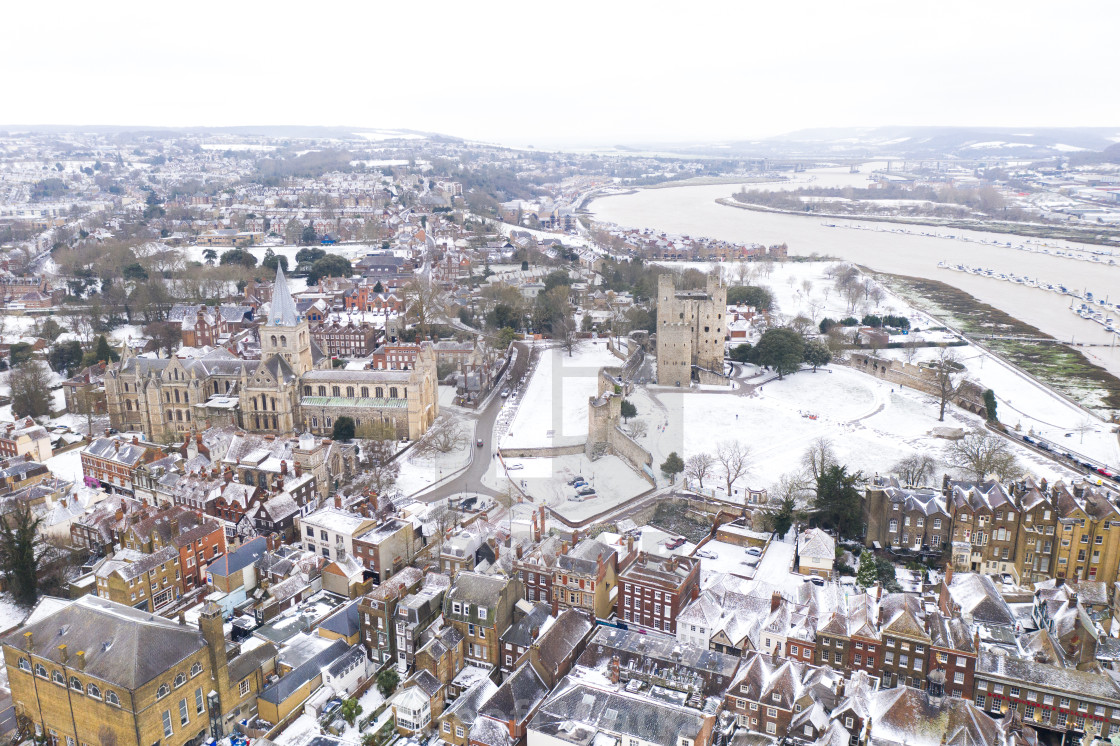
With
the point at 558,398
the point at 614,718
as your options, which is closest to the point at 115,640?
the point at 614,718

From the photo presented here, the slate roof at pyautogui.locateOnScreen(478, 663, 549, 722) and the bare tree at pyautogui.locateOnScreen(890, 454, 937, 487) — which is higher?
the bare tree at pyautogui.locateOnScreen(890, 454, 937, 487)

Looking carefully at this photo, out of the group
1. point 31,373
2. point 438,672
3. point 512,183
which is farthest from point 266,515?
point 512,183

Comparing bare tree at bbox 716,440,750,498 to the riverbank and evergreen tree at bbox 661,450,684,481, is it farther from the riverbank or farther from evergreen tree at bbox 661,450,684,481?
the riverbank

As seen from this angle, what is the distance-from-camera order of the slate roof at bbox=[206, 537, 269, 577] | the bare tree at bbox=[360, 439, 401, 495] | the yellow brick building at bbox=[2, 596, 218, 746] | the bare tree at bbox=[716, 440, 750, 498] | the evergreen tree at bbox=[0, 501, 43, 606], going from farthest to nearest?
1. the bare tree at bbox=[360, 439, 401, 495]
2. the bare tree at bbox=[716, 440, 750, 498]
3. the slate roof at bbox=[206, 537, 269, 577]
4. the evergreen tree at bbox=[0, 501, 43, 606]
5. the yellow brick building at bbox=[2, 596, 218, 746]

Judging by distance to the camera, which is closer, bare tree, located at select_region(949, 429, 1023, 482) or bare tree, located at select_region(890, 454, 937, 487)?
bare tree, located at select_region(949, 429, 1023, 482)

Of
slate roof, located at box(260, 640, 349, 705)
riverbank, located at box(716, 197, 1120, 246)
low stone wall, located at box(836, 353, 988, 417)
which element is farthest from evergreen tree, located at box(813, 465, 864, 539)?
riverbank, located at box(716, 197, 1120, 246)
